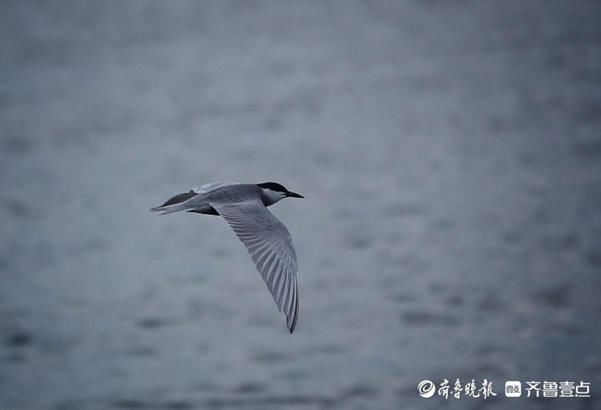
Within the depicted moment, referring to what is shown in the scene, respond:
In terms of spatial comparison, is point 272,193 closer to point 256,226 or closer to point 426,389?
point 256,226

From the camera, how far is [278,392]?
1445 cm

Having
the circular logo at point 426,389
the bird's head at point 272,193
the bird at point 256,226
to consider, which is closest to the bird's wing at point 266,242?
the bird at point 256,226

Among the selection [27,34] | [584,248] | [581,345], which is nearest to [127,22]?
[27,34]

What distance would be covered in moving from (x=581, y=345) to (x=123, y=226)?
946cm

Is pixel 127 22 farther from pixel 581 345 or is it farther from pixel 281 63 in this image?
pixel 581 345

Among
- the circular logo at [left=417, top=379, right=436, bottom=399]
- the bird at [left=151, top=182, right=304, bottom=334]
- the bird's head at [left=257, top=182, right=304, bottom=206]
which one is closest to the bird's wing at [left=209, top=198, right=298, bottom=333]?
the bird at [left=151, top=182, right=304, bottom=334]

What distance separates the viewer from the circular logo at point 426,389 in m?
14.1

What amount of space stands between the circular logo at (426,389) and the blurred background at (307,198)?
0.12 metres

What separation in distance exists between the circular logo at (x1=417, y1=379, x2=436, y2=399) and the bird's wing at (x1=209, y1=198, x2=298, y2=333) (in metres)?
7.21

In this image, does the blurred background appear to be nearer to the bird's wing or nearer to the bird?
the bird

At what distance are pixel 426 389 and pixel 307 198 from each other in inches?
249

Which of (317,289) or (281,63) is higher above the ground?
(281,63)

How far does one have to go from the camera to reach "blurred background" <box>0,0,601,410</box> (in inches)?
601

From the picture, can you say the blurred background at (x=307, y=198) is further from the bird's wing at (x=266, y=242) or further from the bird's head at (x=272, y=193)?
the bird's wing at (x=266, y=242)
